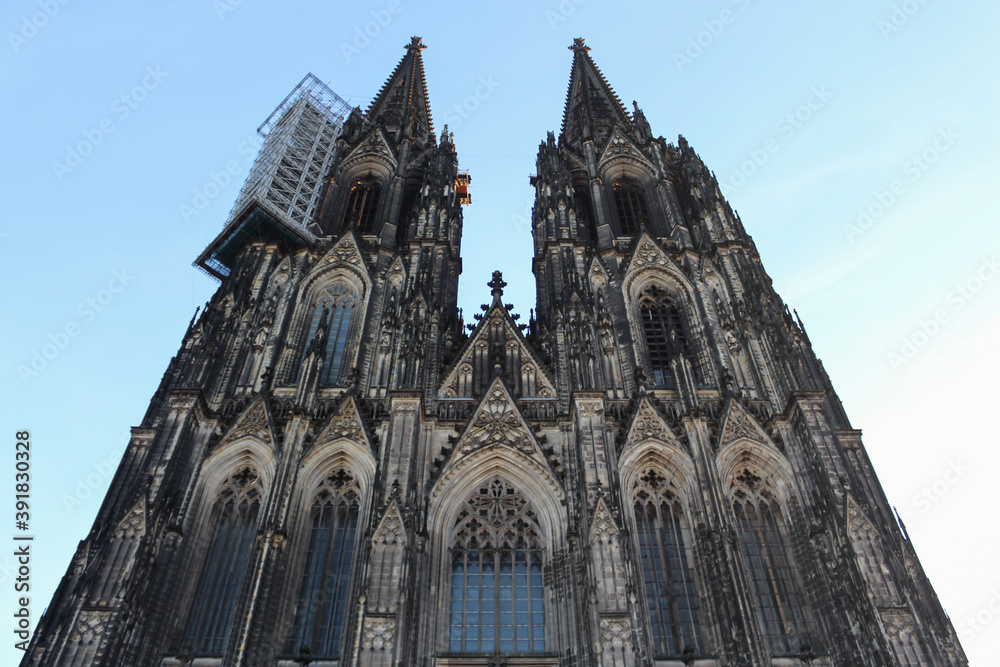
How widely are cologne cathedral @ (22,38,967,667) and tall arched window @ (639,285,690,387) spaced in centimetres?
10

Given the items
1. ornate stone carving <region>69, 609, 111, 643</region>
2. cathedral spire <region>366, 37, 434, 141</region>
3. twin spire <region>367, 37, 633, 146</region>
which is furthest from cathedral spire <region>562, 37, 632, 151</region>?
ornate stone carving <region>69, 609, 111, 643</region>

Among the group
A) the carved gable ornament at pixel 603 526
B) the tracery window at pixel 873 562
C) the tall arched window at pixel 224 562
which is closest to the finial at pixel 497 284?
the tall arched window at pixel 224 562

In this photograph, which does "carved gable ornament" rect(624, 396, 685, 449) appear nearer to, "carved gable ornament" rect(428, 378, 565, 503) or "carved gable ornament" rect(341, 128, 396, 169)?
"carved gable ornament" rect(428, 378, 565, 503)

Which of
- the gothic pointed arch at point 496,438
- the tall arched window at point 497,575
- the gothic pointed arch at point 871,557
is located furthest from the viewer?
the gothic pointed arch at point 496,438

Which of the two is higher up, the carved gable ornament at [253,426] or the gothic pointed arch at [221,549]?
the carved gable ornament at [253,426]

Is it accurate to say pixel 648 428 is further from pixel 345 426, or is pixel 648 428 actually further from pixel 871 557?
pixel 345 426

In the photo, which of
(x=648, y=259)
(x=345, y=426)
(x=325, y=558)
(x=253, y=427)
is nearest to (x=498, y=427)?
(x=345, y=426)

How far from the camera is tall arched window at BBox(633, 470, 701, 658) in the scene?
18.8 meters

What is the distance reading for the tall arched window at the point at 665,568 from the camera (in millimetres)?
18750

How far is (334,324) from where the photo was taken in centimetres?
2714

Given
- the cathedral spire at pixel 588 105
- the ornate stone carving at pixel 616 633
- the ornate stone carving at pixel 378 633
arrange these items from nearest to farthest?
the ornate stone carving at pixel 616 633 → the ornate stone carving at pixel 378 633 → the cathedral spire at pixel 588 105

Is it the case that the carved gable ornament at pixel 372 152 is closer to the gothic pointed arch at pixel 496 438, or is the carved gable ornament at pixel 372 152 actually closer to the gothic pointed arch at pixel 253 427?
the gothic pointed arch at pixel 253 427

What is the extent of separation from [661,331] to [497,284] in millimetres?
5756

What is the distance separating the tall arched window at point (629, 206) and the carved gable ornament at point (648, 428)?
31.8ft
